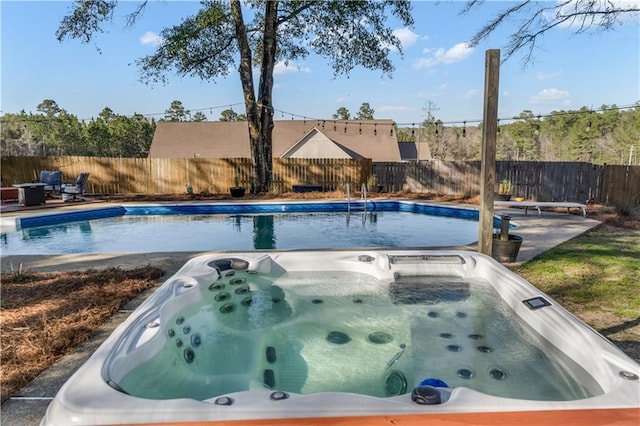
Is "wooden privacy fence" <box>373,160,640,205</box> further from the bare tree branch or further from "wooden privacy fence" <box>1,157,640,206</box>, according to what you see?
the bare tree branch

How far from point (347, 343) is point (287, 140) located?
75.7ft

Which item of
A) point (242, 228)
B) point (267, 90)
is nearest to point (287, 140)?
point (267, 90)

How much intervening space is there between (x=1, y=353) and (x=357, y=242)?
17.7 ft

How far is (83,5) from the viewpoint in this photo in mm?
9805

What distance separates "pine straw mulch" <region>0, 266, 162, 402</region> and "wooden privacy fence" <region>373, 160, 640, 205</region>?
1074 centimetres

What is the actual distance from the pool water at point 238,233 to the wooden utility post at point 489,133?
8.22 ft

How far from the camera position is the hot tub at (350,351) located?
160 centimetres

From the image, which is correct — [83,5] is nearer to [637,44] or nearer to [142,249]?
[142,249]

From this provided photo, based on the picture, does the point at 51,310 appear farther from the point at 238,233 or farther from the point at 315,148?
the point at 315,148

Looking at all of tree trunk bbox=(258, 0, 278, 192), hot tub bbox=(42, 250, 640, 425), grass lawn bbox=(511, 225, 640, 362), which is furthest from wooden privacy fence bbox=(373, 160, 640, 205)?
hot tub bbox=(42, 250, 640, 425)

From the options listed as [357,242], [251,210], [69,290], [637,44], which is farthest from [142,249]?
[637,44]

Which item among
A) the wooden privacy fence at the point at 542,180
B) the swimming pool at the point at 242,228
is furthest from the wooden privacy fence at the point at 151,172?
the swimming pool at the point at 242,228

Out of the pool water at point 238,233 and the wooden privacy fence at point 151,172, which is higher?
the wooden privacy fence at point 151,172

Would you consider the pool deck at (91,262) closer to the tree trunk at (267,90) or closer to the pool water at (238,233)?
the pool water at (238,233)
